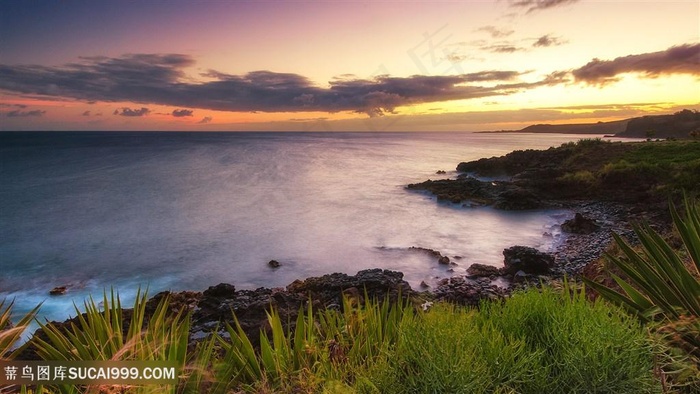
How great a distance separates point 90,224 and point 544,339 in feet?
93.7

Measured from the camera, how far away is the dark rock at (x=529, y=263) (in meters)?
13.5

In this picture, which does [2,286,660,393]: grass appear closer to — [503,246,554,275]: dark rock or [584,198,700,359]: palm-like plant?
[584,198,700,359]: palm-like plant

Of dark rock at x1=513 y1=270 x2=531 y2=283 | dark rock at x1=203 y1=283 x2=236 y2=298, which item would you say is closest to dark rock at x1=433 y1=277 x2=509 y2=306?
dark rock at x1=513 y1=270 x2=531 y2=283

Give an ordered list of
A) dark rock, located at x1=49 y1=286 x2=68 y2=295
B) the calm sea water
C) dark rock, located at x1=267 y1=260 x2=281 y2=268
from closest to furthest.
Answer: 1. dark rock, located at x1=49 y1=286 x2=68 y2=295
2. the calm sea water
3. dark rock, located at x1=267 y1=260 x2=281 y2=268

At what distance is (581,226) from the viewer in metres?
18.3

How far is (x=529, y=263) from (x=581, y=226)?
6.29 m

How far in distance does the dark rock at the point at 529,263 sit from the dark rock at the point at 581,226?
16.7 ft

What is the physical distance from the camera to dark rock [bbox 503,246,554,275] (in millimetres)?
13547

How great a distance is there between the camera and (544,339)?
8.73 feet

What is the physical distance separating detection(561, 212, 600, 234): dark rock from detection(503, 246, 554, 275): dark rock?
201 inches

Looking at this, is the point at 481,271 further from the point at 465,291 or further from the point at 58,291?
the point at 58,291

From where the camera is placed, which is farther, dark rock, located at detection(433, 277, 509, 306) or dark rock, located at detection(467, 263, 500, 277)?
dark rock, located at detection(467, 263, 500, 277)

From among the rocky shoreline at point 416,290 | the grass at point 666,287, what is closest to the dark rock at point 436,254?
the rocky shoreline at point 416,290

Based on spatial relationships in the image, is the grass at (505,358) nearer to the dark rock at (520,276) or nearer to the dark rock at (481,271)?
the dark rock at (520,276)
